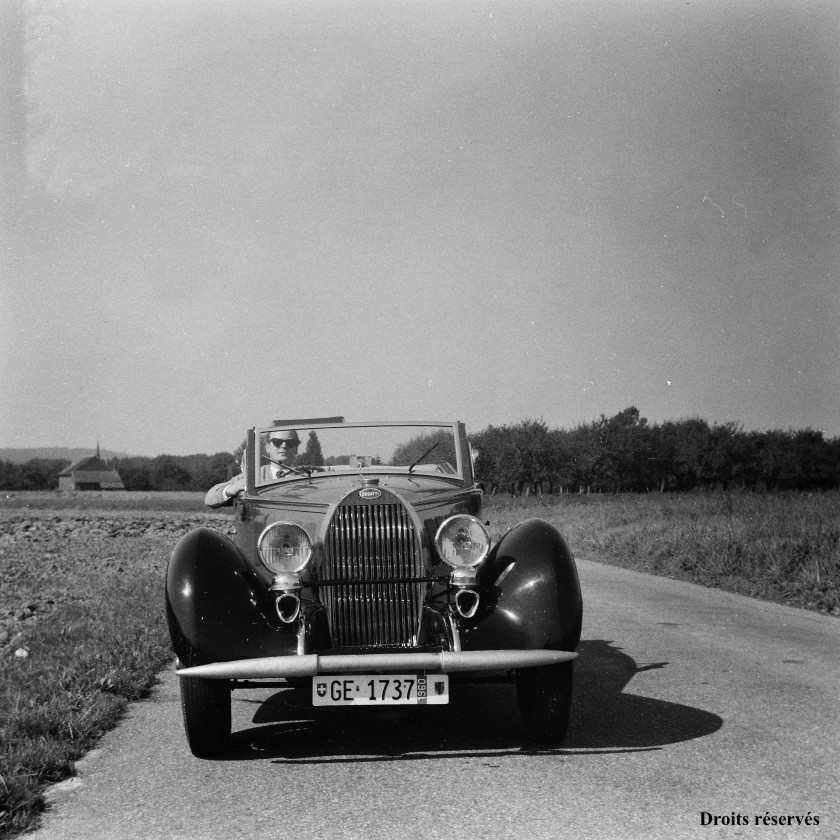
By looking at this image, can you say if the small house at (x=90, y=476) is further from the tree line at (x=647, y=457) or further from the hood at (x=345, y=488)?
the hood at (x=345, y=488)

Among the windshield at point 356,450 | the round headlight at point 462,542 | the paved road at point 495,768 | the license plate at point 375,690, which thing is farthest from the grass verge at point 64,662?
the round headlight at point 462,542

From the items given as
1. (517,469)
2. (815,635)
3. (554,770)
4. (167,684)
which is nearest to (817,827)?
(554,770)

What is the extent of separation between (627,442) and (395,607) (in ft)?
246

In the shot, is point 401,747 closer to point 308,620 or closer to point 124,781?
point 308,620

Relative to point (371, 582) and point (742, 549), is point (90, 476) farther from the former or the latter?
point (371, 582)

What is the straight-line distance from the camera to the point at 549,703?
4.11 meters

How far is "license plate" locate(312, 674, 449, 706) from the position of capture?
151 inches

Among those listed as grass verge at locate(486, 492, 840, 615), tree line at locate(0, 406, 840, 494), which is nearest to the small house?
tree line at locate(0, 406, 840, 494)

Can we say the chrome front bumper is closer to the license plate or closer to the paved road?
the license plate

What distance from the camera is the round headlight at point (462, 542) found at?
4438 mm

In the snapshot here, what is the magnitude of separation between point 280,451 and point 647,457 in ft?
246

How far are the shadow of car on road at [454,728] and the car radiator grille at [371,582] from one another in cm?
39

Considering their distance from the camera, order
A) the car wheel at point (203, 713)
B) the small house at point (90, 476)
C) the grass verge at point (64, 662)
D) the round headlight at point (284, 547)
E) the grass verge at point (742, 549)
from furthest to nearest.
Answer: the small house at point (90, 476) < the grass verge at point (742, 549) < the round headlight at point (284, 547) < the car wheel at point (203, 713) < the grass verge at point (64, 662)

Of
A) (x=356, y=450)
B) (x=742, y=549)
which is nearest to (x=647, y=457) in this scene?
(x=742, y=549)
